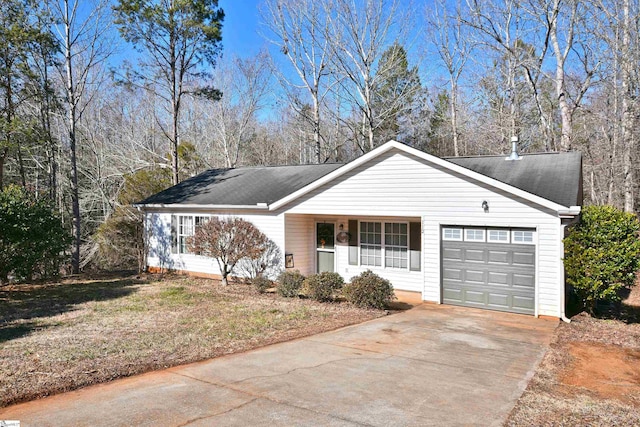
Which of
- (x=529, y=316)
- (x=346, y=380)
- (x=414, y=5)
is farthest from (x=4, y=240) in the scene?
(x=414, y=5)

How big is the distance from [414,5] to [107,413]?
24850 mm

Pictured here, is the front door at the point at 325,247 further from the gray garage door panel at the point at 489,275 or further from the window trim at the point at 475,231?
the window trim at the point at 475,231

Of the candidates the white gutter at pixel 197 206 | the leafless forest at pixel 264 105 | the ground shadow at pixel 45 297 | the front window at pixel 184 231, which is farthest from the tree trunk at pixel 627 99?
the ground shadow at pixel 45 297

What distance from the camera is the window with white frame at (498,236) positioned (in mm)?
10500

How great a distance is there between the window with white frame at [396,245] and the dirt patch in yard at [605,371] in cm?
562

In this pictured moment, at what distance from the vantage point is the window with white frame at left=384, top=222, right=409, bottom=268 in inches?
518

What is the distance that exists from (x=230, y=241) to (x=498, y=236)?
25.2 feet

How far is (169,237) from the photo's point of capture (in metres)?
17.0

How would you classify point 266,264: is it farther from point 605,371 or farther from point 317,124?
point 317,124

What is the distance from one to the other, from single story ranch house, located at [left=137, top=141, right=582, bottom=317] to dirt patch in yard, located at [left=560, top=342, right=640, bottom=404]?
2.28 metres

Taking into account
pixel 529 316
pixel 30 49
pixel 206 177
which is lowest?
pixel 529 316

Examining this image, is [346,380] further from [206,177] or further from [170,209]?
[206,177]

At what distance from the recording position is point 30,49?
1672 centimetres

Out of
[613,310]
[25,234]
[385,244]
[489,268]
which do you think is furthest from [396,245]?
[25,234]
